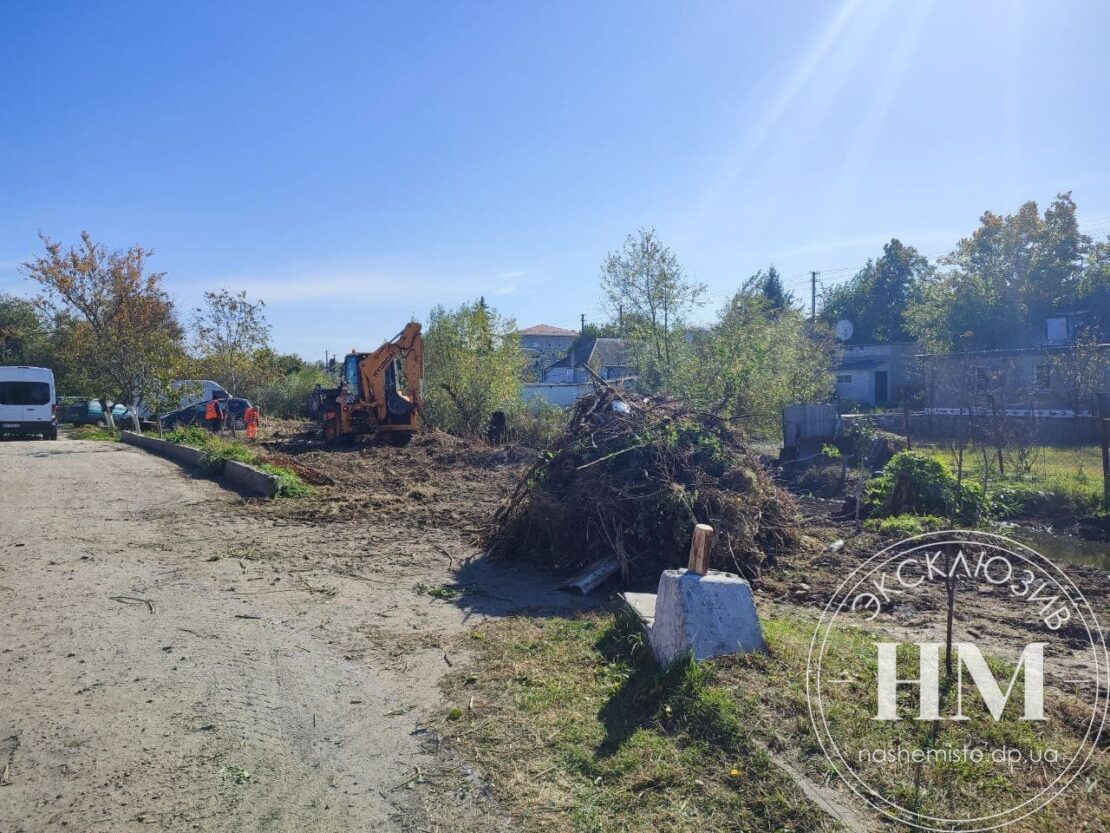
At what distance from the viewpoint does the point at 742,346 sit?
656 inches

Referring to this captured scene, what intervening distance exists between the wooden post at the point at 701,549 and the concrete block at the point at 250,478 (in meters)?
9.09

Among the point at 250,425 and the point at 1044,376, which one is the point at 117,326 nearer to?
the point at 250,425

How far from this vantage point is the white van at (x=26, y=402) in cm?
2341

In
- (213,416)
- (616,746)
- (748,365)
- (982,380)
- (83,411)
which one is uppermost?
(748,365)

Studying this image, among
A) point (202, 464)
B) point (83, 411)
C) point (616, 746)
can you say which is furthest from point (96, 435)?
point (616, 746)

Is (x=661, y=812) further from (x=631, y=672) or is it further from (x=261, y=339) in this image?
(x=261, y=339)

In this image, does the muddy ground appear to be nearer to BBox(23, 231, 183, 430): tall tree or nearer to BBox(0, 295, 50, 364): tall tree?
BBox(23, 231, 183, 430): tall tree

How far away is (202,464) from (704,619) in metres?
13.4

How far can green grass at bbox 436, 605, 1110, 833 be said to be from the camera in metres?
3.33

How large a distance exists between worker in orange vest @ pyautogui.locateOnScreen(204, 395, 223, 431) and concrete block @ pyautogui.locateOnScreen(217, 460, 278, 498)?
9387mm

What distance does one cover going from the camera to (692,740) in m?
3.94

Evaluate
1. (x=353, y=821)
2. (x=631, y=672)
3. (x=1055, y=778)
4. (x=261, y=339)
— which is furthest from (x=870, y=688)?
(x=261, y=339)

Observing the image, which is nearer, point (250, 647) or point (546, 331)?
point (250, 647)

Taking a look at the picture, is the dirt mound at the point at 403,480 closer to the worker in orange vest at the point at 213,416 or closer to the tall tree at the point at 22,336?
the worker in orange vest at the point at 213,416
